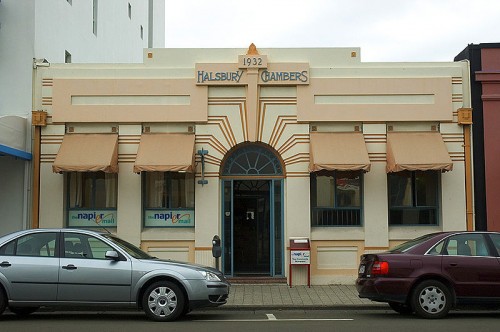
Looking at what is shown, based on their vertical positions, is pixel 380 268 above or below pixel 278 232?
below

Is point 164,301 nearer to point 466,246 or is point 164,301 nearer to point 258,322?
point 258,322

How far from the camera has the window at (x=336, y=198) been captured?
56.5 feet

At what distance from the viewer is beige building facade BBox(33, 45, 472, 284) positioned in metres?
16.9

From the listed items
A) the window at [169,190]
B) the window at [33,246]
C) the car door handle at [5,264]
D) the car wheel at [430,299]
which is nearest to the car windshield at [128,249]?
the window at [33,246]

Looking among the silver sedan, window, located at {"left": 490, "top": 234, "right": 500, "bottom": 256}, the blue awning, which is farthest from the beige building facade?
the silver sedan

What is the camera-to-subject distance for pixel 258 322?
11508 mm

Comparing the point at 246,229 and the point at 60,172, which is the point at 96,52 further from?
the point at 246,229

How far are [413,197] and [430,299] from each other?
6.01m

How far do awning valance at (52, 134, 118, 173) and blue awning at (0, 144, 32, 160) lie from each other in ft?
2.53

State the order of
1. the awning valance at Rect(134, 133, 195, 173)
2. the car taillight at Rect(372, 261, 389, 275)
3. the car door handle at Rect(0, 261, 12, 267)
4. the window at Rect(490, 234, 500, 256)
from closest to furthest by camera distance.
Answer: the car door handle at Rect(0, 261, 12, 267), the car taillight at Rect(372, 261, 389, 275), the window at Rect(490, 234, 500, 256), the awning valance at Rect(134, 133, 195, 173)

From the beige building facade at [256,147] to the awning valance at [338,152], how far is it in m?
0.05

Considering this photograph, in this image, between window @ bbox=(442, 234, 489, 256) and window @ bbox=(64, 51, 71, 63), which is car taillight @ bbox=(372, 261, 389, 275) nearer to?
window @ bbox=(442, 234, 489, 256)

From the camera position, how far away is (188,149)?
1670 centimetres

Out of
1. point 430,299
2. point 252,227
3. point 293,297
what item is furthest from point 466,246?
point 252,227
